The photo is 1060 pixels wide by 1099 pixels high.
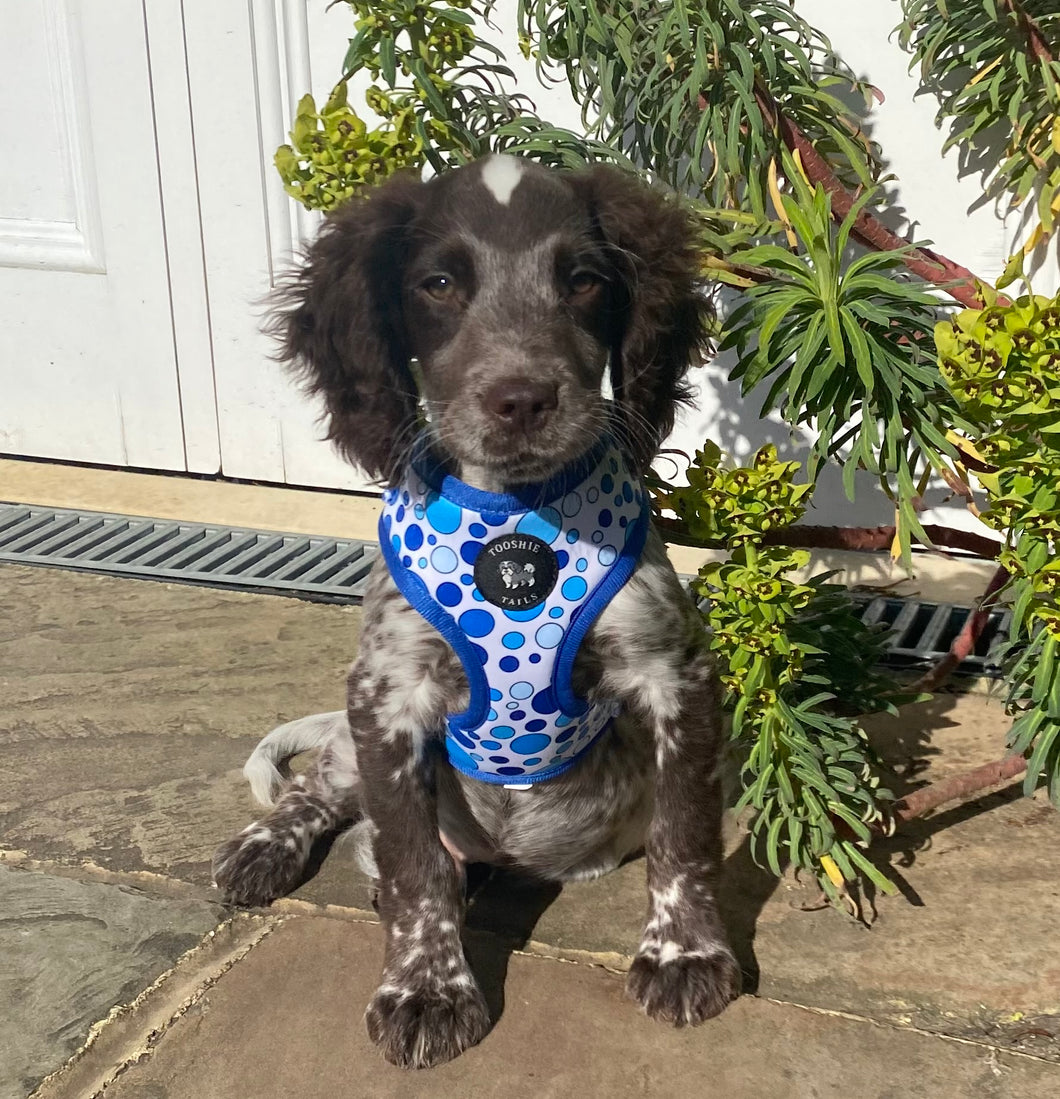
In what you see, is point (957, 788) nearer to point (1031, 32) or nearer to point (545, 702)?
point (545, 702)

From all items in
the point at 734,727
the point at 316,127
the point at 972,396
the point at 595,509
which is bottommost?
the point at 734,727

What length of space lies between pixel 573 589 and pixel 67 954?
1.08m

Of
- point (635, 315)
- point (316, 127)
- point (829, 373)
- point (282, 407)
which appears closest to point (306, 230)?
point (282, 407)

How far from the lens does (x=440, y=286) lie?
89.3 inches

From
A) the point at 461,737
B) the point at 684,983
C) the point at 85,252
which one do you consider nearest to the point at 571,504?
the point at 461,737

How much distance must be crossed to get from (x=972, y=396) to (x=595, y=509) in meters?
0.62

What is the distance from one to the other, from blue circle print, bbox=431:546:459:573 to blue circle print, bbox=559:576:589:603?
181 mm

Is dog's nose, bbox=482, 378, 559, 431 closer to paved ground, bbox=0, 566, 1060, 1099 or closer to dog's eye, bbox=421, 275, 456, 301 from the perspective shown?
dog's eye, bbox=421, 275, 456, 301

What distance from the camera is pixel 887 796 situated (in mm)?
2395

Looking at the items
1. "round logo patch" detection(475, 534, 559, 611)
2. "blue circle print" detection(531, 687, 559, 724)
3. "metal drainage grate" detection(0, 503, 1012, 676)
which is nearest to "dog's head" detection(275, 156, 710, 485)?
"round logo patch" detection(475, 534, 559, 611)

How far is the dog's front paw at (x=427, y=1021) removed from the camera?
81.9 inches

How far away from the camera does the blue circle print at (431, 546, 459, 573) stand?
2.21m

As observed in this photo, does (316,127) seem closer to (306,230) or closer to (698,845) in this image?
(698,845)

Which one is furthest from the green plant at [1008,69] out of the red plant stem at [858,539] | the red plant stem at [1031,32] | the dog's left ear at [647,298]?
the dog's left ear at [647,298]
